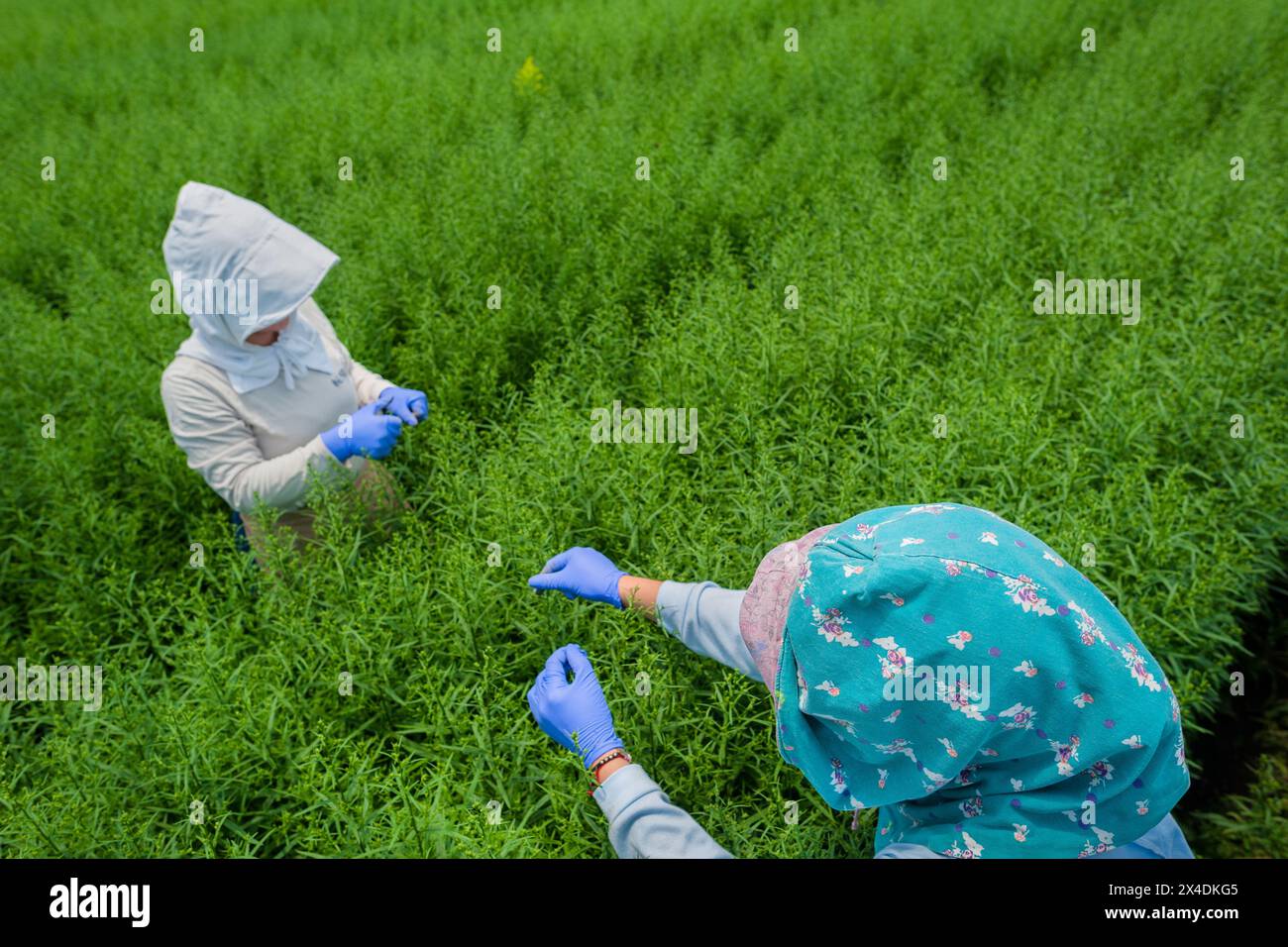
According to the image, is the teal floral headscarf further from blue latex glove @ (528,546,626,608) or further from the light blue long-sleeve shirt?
blue latex glove @ (528,546,626,608)

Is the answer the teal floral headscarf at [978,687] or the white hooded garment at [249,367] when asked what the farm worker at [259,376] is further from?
the teal floral headscarf at [978,687]

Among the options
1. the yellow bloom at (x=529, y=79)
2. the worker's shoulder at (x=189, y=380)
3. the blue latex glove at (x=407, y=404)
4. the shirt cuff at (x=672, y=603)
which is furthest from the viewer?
the yellow bloom at (x=529, y=79)

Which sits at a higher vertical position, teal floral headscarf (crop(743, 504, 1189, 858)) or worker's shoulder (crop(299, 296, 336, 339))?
worker's shoulder (crop(299, 296, 336, 339))

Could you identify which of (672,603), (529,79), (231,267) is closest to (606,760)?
(672,603)

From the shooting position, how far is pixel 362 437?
2693mm

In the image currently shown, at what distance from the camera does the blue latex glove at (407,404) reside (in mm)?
2873

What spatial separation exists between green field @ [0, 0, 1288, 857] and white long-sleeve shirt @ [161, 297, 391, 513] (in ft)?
0.76

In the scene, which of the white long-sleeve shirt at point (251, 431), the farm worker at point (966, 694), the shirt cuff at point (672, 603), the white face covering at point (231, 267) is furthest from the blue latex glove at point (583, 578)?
the white face covering at point (231, 267)

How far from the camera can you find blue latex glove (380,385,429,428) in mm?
2873

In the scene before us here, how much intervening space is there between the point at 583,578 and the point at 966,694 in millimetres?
1297

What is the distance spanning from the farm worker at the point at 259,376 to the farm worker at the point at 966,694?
1.75 m

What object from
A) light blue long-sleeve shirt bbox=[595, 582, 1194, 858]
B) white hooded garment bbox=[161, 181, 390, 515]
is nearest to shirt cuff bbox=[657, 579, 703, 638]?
light blue long-sleeve shirt bbox=[595, 582, 1194, 858]

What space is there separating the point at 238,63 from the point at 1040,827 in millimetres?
10350
